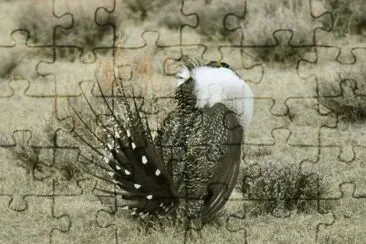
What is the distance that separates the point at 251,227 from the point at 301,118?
1730 millimetres

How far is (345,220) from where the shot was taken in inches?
214

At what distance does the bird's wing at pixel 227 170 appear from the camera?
5.23 metres

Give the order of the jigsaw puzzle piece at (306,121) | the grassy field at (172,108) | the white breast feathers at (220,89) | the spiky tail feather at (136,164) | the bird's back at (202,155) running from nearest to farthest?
the spiky tail feather at (136,164) < the bird's back at (202,155) < the white breast feathers at (220,89) < the grassy field at (172,108) < the jigsaw puzzle piece at (306,121)

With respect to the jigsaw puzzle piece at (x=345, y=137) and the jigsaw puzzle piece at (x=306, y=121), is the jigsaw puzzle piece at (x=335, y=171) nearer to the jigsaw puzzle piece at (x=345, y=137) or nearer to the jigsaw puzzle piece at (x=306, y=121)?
the jigsaw puzzle piece at (x=345, y=137)

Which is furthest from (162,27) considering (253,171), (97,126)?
(253,171)

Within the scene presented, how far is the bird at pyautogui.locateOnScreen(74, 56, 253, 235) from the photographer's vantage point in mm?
5074

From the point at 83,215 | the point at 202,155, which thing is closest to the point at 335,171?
the point at 202,155

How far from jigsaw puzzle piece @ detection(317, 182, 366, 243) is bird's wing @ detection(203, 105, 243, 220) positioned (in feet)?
1.84

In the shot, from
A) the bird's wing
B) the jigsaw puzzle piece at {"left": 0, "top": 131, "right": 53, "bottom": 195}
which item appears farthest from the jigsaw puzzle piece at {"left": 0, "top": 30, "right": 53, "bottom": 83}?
the bird's wing

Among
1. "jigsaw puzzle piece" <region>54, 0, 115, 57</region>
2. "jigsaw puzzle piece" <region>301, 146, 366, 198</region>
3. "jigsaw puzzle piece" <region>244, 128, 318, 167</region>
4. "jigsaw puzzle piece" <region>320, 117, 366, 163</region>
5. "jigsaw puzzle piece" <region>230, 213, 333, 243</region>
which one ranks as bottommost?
"jigsaw puzzle piece" <region>230, 213, 333, 243</region>

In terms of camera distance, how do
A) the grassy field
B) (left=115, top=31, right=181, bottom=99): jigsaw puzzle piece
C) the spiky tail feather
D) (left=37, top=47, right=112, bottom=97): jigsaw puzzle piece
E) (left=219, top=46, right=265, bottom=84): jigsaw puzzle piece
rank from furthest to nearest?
(left=219, top=46, right=265, bottom=84): jigsaw puzzle piece → (left=37, top=47, right=112, bottom=97): jigsaw puzzle piece → (left=115, top=31, right=181, bottom=99): jigsaw puzzle piece → the grassy field → the spiky tail feather

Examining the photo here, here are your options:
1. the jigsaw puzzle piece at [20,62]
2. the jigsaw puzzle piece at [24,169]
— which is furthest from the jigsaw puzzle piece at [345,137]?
the jigsaw puzzle piece at [20,62]

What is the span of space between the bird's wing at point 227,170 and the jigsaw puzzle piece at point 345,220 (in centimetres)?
56

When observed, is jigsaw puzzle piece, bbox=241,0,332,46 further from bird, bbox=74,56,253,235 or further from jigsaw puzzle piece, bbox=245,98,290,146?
bird, bbox=74,56,253,235
